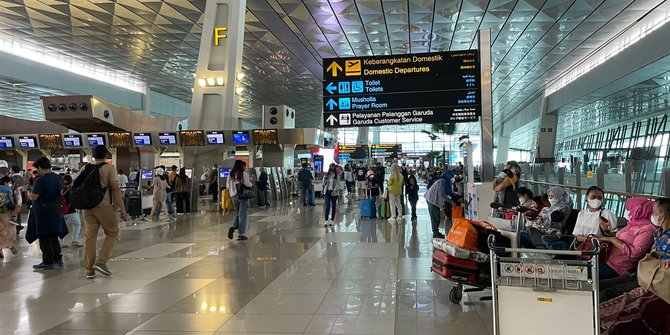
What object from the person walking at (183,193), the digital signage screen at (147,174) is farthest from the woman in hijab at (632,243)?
the digital signage screen at (147,174)

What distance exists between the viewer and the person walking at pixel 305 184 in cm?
1729

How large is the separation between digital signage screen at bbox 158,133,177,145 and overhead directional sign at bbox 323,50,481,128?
41.0 ft

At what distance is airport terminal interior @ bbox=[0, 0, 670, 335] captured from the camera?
4234 millimetres

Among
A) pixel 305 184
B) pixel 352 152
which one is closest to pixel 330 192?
pixel 305 184

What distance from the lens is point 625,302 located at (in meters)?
3.57

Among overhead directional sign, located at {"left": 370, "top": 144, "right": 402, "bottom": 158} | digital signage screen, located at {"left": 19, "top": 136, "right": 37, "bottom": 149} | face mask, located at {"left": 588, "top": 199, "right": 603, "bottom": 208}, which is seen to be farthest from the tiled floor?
overhead directional sign, located at {"left": 370, "top": 144, "right": 402, "bottom": 158}

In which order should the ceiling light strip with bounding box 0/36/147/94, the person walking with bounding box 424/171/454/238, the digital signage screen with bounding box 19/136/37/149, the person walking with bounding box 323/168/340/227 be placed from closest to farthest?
the person walking with bounding box 424/171/454/238, the person walking with bounding box 323/168/340/227, the digital signage screen with bounding box 19/136/37/149, the ceiling light strip with bounding box 0/36/147/94

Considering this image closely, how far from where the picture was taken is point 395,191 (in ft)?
40.5

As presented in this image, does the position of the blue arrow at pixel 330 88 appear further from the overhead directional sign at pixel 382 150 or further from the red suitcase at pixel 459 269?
the overhead directional sign at pixel 382 150

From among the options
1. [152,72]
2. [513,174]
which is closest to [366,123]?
[513,174]

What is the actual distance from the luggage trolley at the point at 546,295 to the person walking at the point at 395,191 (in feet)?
29.6

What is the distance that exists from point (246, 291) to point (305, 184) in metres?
12.2

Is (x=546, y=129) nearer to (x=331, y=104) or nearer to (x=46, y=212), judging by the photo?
(x=331, y=104)

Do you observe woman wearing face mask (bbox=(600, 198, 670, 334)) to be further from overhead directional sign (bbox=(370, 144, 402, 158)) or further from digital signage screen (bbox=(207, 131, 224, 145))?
overhead directional sign (bbox=(370, 144, 402, 158))
